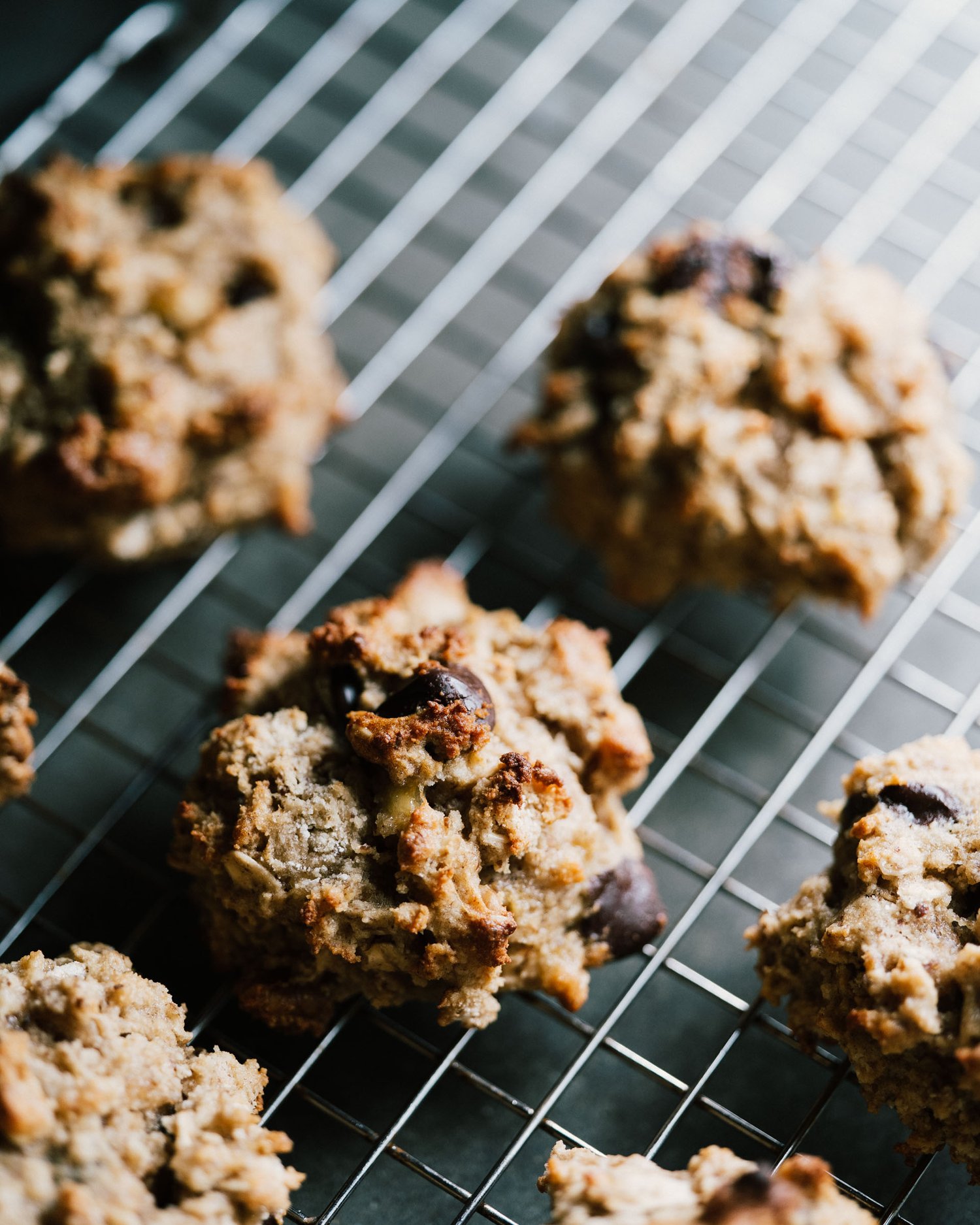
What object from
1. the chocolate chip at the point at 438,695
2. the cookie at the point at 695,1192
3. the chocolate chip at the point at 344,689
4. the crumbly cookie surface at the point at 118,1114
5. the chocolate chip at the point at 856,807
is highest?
the chocolate chip at the point at 856,807

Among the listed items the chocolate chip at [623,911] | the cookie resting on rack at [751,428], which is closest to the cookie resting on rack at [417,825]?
the chocolate chip at [623,911]

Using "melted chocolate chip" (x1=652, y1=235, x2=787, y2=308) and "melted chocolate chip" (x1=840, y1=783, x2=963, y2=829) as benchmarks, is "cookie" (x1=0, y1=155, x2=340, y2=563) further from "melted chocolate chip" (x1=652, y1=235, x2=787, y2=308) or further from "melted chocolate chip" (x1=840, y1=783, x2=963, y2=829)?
"melted chocolate chip" (x1=840, y1=783, x2=963, y2=829)

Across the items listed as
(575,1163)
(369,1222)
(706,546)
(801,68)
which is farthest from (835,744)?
(801,68)

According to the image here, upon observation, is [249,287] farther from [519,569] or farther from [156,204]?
[519,569]

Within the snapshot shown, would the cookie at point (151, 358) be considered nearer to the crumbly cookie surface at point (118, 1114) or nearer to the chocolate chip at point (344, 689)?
the chocolate chip at point (344, 689)

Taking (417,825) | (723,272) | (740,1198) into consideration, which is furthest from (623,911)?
(723,272)
